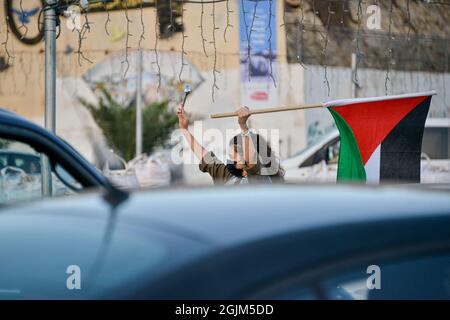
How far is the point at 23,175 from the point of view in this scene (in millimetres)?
4488

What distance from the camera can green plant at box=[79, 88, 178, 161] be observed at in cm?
2500

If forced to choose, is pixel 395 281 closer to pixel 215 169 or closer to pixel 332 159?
pixel 215 169

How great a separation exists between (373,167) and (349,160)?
185 mm

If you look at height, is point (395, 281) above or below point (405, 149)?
below

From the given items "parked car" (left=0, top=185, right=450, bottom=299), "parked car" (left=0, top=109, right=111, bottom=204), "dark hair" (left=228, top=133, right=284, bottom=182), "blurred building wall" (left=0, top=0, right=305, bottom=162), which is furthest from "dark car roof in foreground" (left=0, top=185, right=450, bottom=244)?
"blurred building wall" (left=0, top=0, right=305, bottom=162)

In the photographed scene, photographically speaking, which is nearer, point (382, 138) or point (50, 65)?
point (382, 138)

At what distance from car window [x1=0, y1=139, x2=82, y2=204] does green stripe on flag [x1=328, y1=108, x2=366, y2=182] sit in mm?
2637

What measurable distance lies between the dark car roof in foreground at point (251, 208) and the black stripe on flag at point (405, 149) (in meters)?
4.51

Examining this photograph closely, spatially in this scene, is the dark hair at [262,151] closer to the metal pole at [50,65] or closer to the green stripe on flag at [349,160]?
the green stripe on flag at [349,160]

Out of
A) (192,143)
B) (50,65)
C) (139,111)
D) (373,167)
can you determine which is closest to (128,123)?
(139,111)

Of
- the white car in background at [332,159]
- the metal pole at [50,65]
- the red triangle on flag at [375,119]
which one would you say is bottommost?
the white car in background at [332,159]

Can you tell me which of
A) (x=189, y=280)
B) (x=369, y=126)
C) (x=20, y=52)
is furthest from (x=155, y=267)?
(x=20, y=52)

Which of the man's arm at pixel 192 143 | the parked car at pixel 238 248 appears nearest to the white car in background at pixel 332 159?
the man's arm at pixel 192 143

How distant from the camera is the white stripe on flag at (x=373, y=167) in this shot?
22.4 feet
